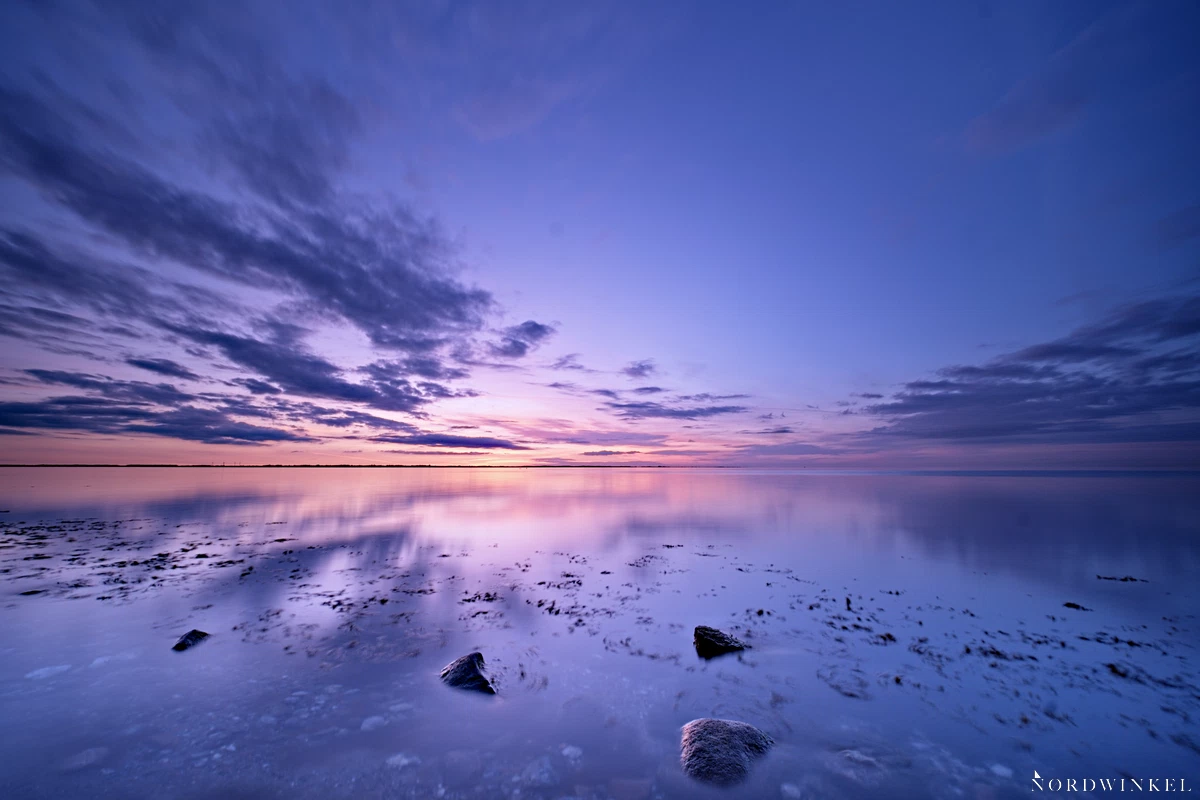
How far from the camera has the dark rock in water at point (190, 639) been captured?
10.2 meters

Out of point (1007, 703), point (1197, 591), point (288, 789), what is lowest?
point (288, 789)

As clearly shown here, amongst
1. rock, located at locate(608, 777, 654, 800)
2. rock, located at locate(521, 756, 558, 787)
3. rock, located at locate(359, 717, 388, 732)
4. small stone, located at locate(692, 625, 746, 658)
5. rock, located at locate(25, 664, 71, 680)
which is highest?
small stone, located at locate(692, 625, 746, 658)

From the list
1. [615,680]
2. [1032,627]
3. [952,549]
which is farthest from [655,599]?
[952,549]

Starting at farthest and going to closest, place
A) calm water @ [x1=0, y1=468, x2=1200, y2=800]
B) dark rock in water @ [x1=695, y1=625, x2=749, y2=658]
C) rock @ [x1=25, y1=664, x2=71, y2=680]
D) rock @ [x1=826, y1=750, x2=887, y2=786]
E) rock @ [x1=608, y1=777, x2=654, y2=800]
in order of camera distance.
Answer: dark rock in water @ [x1=695, y1=625, x2=749, y2=658]
rock @ [x1=25, y1=664, x2=71, y2=680]
calm water @ [x1=0, y1=468, x2=1200, y2=800]
rock @ [x1=826, y1=750, x2=887, y2=786]
rock @ [x1=608, y1=777, x2=654, y2=800]

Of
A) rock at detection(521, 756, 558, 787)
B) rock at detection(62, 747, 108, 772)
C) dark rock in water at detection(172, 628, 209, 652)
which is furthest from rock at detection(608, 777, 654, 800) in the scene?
dark rock in water at detection(172, 628, 209, 652)

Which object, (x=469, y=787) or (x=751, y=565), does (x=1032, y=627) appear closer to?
(x=751, y=565)

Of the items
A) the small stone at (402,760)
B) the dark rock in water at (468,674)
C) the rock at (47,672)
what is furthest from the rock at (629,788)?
the rock at (47,672)

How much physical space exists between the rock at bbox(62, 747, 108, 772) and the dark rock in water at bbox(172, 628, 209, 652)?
408 cm

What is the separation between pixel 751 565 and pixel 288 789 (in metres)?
17.3

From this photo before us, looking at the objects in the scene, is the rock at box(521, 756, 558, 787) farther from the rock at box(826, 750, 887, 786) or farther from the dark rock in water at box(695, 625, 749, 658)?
the dark rock in water at box(695, 625, 749, 658)

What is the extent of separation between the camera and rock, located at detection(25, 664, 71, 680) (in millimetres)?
8797

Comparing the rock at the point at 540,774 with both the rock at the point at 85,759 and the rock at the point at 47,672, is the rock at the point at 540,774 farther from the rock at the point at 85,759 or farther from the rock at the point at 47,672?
the rock at the point at 47,672

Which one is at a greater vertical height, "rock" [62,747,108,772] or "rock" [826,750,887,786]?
"rock" [826,750,887,786]

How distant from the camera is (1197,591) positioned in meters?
15.3
